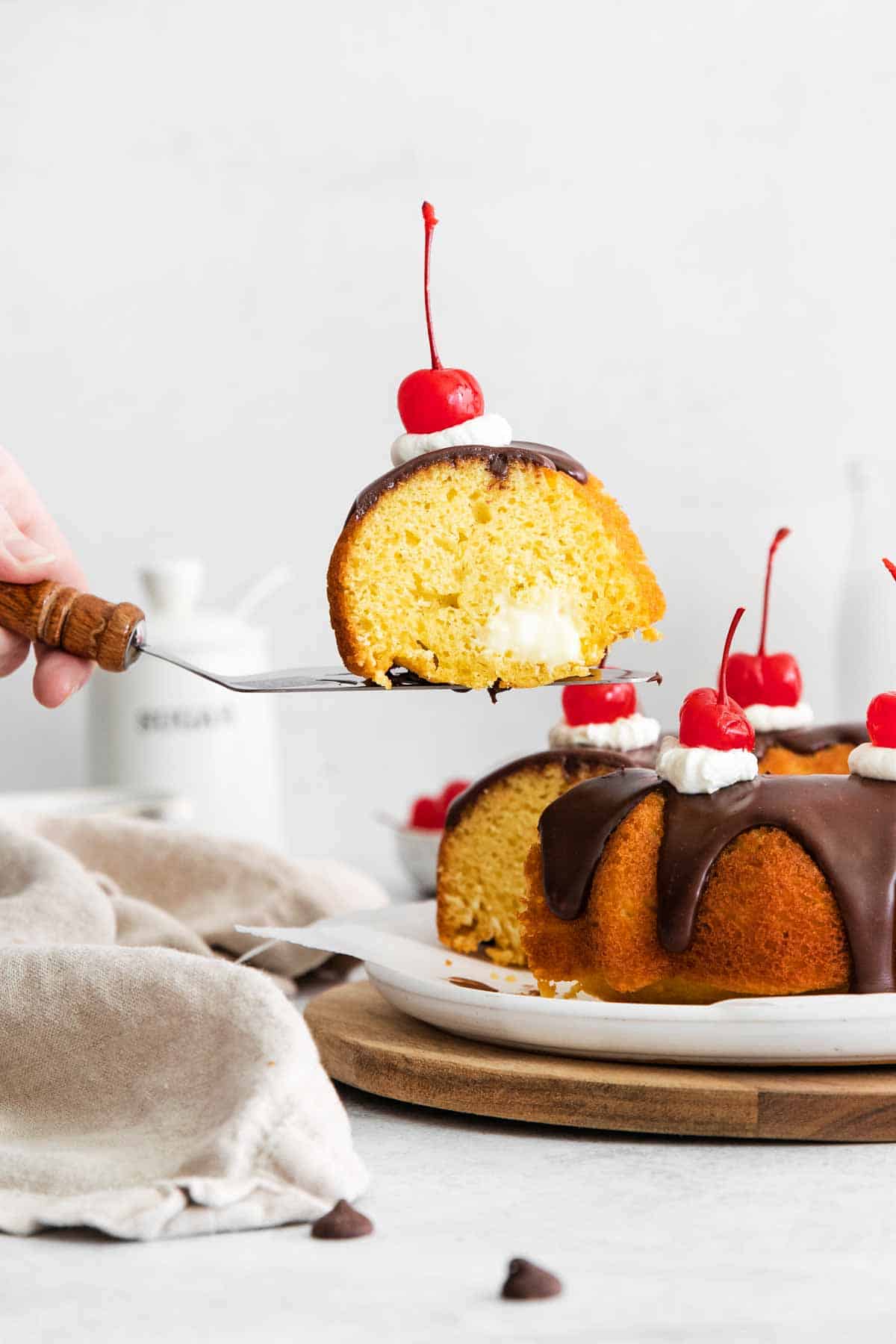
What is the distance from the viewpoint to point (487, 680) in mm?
1571

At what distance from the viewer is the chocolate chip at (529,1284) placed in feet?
3.29

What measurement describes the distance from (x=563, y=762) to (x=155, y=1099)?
692mm

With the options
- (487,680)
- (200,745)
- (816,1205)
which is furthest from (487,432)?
(200,745)

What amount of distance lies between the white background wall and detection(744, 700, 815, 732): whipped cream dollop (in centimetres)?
151

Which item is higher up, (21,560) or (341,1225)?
(21,560)

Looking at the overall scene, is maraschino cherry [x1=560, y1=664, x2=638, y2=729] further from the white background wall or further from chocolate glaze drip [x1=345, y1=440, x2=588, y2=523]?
the white background wall

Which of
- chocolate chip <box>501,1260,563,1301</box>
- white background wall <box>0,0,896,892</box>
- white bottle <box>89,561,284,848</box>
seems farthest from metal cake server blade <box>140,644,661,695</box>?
white background wall <box>0,0,896,892</box>

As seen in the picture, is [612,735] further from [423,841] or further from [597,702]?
[423,841]

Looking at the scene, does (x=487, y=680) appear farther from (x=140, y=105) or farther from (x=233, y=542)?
(x=140, y=105)

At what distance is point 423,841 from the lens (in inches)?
106

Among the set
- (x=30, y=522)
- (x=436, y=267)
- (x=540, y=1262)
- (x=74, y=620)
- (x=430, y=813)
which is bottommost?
(x=540, y=1262)

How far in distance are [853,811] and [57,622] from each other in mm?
796

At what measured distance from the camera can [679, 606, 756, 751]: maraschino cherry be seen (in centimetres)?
145

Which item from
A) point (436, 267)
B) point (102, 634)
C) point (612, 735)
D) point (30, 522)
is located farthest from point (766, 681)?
point (436, 267)
